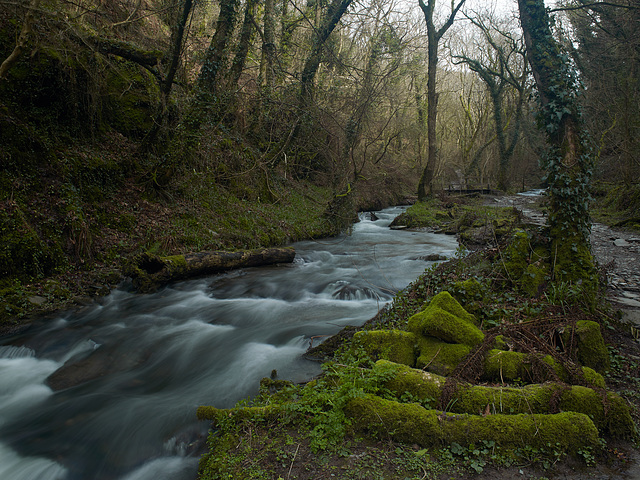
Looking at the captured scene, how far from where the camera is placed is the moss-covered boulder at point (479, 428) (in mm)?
3006

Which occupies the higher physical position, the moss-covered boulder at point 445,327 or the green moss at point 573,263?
the green moss at point 573,263

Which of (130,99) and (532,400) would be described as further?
(130,99)

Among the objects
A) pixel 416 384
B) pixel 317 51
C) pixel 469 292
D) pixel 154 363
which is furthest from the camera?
pixel 317 51

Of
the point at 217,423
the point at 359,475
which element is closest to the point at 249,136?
the point at 217,423

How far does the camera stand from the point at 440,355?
14.0 feet

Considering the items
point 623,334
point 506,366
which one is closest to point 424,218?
point 623,334

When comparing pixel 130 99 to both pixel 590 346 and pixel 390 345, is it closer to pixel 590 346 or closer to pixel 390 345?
pixel 390 345

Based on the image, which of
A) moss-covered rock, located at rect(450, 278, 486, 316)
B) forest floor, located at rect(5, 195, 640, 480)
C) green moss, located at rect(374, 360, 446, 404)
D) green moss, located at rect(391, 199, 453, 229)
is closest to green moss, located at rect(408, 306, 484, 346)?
green moss, located at rect(374, 360, 446, 404)

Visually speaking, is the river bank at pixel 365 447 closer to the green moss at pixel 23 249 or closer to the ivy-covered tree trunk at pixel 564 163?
the ivy-covered tree trunk at pixel 564 163

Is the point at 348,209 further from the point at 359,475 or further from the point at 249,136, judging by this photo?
the point at 359,475

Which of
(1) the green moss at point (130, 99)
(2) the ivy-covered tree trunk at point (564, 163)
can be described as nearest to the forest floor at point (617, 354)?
(2) the ivy-covered tree trunk at point (564, 163)

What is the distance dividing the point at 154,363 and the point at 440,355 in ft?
14.4

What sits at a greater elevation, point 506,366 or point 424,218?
point 424,218

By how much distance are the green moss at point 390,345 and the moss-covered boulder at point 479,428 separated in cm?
109
